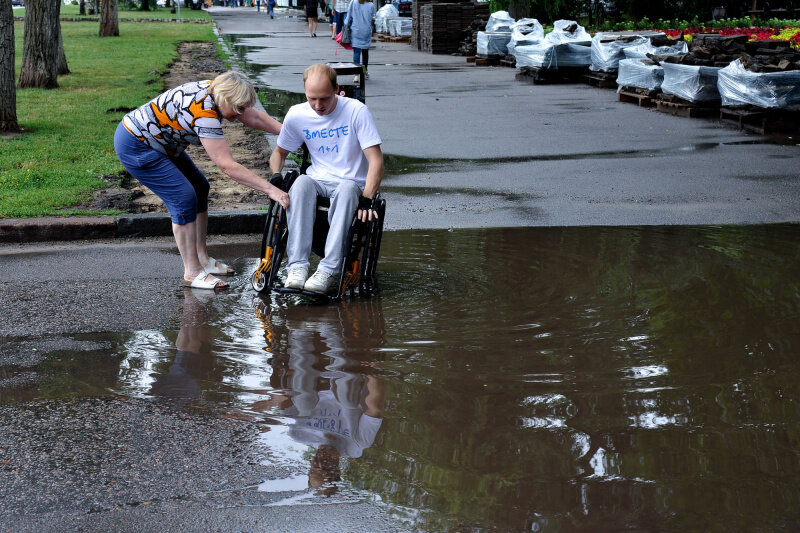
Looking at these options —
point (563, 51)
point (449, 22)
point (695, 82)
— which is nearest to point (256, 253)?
point (695, 82)

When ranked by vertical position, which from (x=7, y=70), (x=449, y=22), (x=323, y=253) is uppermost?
(x=449, y=22)

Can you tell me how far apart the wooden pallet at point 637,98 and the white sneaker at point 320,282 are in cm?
1163

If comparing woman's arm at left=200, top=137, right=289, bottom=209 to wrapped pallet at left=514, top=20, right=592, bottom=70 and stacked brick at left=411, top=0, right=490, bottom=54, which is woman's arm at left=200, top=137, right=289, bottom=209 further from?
stacked brick at left=411, top=0, right=490, bottom=54

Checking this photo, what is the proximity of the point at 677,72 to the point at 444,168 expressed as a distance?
615 cm

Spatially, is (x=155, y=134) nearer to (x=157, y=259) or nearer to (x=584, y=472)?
(x=157, y=259)

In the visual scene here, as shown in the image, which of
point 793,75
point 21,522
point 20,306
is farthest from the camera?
point 793,75

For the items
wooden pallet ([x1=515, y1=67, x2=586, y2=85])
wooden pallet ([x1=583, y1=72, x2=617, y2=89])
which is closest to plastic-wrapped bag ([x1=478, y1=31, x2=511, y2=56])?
wooden pallet ([x1=515, y1=67, x2=586, y2=85])

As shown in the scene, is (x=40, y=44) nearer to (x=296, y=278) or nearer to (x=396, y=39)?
(x=296, y=278)

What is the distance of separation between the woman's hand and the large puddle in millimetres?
625

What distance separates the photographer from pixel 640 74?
16.7m

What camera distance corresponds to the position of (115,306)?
591 cm

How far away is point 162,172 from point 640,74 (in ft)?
39.8

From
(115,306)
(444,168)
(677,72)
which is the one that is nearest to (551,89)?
(677,72)

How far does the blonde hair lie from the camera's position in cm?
584
